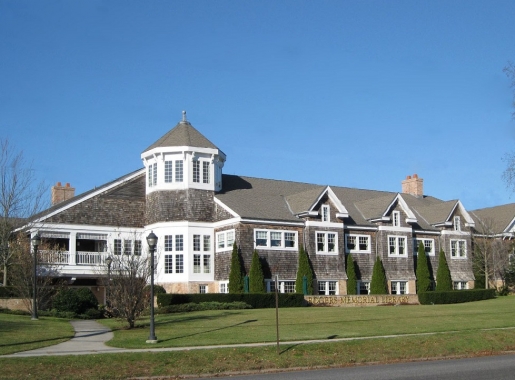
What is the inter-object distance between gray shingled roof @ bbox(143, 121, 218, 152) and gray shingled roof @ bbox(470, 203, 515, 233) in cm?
2565

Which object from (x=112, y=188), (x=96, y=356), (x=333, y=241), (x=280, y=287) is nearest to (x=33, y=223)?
(x=112, y=188)

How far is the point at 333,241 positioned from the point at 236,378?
31.9m

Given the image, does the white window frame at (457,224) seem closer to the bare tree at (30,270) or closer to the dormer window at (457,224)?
the dormer window at (457,224)

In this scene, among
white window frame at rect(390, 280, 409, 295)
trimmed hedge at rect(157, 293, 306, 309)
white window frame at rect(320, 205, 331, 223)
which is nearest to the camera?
trimmed hedge at rect(157, 293, 306, 309)

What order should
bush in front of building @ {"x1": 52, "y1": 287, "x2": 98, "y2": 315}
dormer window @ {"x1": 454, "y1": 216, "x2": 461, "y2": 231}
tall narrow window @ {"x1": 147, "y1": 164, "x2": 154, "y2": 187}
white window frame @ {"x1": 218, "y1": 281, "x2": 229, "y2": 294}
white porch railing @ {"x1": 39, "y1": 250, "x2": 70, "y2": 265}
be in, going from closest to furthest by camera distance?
1. bush in front of building @ {"x1": 52, "y1": 287, "x2": 98, "y2": 315}
2. white porch railing @ {"x1": 39, "y1": 250, "x2": 70, "y2": 265}
3. white window frame @ {"x1": 218, "y1": 281, "x2": 229, "y2": 294}
4. tall narrow window @ {"x1": 147, "y1": 164, "x2": 154, "y2": 187}
5. dormer window @ {"x1": 454, "y1": 216, "x2": 461, "y2": 231}

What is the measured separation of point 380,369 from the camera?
1736cm

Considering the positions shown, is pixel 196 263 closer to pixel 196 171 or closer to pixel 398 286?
pixel 196 171

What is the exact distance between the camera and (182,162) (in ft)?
151

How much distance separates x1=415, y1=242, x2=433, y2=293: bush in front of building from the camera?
5188 centimetres

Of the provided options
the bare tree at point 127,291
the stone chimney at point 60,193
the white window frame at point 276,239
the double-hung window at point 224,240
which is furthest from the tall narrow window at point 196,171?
the bare tree at point 127,291

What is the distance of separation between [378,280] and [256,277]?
10.5 metres

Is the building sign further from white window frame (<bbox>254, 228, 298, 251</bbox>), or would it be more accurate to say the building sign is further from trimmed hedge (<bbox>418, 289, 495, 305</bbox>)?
white window frame (<bbox>254, 228, 298, 251</bbox>)

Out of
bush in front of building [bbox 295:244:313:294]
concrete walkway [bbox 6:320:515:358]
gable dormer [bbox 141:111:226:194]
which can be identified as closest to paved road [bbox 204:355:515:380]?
concrete walkway [bbox 6:320:515:358]

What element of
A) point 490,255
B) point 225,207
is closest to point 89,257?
point 225,207
